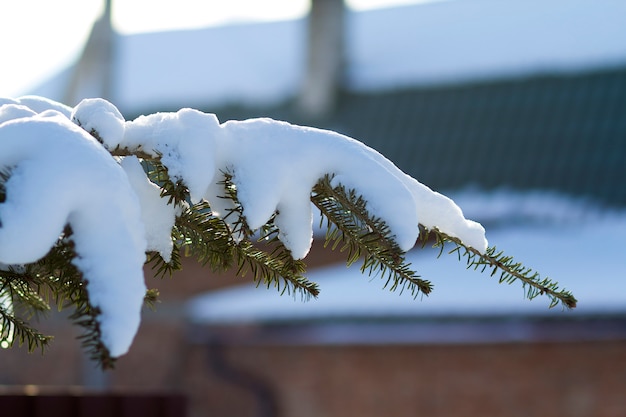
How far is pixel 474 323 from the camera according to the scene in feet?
17.5

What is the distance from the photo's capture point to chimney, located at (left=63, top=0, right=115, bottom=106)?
890 cm

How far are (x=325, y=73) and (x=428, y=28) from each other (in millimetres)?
1075

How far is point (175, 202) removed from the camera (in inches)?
49.6

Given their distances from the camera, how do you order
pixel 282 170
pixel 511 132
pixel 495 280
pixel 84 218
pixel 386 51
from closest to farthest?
pixel 84 218 → pixel 282 170 → pixel 495 280 → pixel 511 132 → pixel 386 51

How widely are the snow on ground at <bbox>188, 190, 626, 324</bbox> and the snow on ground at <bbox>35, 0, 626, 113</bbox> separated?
1548mm

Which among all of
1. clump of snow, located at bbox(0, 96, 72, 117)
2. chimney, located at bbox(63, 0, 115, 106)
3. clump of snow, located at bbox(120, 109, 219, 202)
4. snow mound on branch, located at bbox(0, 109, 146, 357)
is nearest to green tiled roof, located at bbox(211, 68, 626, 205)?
chimney, located at bbox(63, 0, 115, 106)

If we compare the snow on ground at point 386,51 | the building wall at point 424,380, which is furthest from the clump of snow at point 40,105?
the snow on ground at point 386,51

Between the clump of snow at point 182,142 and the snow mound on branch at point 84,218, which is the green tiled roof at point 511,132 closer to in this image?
the clump of snow at point 182,142

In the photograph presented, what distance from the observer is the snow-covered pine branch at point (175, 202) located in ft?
3.32

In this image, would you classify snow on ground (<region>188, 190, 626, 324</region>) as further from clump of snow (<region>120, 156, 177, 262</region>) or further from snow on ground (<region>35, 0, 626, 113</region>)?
clump of snow (<region>120, 156, 177, 262</region>)

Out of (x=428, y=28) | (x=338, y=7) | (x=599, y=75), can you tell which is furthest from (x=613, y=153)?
(x=338, y=7)

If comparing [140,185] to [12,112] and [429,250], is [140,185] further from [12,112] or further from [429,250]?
[429,250]

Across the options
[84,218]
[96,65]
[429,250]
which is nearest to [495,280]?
[429,250]

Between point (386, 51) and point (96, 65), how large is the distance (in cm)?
303
